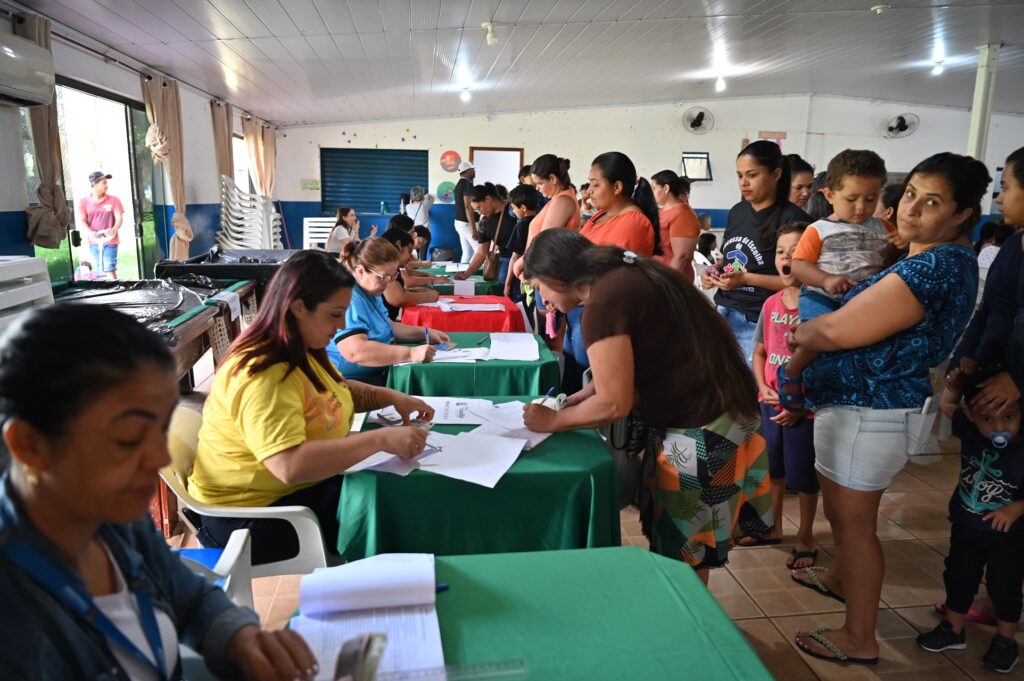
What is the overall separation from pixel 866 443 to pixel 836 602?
34.9 inches

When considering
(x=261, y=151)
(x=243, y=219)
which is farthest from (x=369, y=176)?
(x=243, y=219)

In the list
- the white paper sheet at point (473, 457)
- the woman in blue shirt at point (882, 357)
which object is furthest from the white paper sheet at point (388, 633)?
the woman in blue shirt at point (882, 357)

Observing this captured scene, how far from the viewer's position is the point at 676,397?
5.56ft

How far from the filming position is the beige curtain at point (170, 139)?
246 inches

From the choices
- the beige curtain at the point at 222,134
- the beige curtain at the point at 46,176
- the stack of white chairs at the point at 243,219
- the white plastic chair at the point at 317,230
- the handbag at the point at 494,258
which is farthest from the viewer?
the white plastic chair at the point at 317,230

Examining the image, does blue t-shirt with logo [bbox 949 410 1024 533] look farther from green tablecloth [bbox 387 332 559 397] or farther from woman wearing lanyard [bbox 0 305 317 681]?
woman wearing lanyard [bbox 0 305 317 681]

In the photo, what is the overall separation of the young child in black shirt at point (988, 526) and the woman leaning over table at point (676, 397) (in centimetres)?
69

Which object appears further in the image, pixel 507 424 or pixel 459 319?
pixel 459 319

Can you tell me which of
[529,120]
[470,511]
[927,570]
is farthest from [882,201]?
[529,120]

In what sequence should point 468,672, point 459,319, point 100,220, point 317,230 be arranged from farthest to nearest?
point 317,230 < point 100,220 < point 459,319 < point 468,672

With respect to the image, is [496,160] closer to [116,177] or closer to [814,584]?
[116,177]

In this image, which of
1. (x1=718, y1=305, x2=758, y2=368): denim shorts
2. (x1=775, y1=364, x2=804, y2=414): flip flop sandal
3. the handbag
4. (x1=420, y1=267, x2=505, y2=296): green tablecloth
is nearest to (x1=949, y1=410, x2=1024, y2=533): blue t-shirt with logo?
(x1=775, y1=364, x2=804, y2=414): flip flop sandal

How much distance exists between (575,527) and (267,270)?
3.65 metres

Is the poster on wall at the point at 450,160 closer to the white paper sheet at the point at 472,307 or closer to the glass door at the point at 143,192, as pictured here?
the glass door at the point at 143,192
